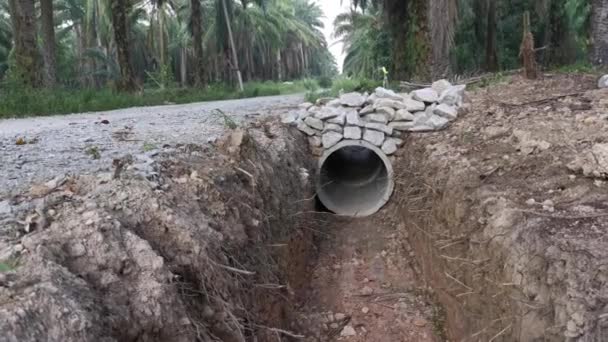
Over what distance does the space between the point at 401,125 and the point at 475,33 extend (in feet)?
45.2

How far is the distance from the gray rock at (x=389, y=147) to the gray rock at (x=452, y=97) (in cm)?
95

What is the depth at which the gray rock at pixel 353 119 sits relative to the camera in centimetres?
746

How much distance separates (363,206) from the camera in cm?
783

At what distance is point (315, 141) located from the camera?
7629 mm

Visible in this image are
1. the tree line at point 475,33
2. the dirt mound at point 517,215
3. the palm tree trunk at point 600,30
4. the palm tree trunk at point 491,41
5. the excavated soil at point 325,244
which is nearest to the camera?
the excavated soil at point 325,244

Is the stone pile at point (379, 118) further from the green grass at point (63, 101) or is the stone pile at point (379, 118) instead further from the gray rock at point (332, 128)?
the green grass at point (63, 101)

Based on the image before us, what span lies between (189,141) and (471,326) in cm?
310

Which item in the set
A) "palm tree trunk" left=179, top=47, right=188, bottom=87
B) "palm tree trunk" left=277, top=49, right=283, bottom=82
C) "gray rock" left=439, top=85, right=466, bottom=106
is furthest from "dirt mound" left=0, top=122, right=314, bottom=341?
"palm tree trunk" left=277, top=49, right=283, bottom=82

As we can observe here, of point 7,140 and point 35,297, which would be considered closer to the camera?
point 35,297

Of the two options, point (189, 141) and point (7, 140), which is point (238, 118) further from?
point (7, 140)

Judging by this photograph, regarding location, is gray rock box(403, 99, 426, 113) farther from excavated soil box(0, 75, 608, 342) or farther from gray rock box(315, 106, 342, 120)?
gray rock box(315, 106, 342, 120)

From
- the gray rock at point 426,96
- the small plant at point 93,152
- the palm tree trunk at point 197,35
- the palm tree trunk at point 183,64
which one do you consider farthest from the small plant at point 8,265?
the palm tree trunk at point 183,64

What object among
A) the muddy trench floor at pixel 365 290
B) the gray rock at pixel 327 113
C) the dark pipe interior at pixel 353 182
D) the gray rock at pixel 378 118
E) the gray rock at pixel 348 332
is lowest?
the gray rock at pixel 348 332


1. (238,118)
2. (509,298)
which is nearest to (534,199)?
(509,298)
